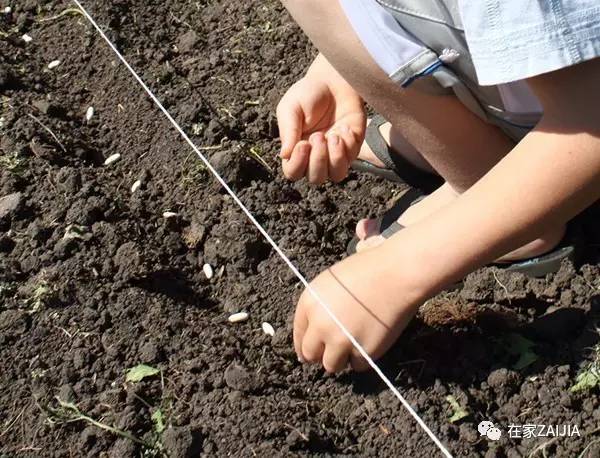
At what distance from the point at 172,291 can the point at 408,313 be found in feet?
2.03

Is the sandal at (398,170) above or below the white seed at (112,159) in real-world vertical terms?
below

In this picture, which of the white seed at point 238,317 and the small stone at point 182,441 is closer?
the small stone at point 182,441

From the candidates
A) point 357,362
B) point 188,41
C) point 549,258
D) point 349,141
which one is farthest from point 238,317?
point 188,41

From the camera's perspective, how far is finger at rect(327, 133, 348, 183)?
177 centimetres

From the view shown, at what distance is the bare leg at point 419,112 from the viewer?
5.39ft

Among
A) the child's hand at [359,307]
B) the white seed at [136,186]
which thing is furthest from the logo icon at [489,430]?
the white seed at [136,186]

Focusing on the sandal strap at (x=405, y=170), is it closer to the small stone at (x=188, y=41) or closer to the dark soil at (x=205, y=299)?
the dark soil at (x=205, y=299)

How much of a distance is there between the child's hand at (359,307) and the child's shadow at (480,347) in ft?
0.49

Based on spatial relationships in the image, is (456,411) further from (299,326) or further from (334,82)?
(334,82)

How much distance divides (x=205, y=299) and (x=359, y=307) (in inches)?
20.5

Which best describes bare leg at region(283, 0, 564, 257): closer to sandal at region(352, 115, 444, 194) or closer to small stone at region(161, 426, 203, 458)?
sandal at region(352, 115, 444, 194)

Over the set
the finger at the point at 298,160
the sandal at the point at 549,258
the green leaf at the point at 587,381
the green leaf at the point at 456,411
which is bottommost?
the green leaf at the point at 587,381

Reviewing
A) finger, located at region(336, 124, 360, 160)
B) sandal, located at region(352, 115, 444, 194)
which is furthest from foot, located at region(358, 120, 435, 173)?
finger, located at region(336, 124, 360, 160)

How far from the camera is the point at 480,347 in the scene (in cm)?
171
